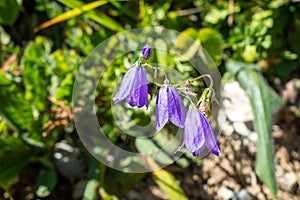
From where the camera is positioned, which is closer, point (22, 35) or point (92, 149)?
point (92, 149)

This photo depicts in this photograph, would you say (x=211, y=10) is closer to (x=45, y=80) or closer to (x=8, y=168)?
(x=45, y=80)

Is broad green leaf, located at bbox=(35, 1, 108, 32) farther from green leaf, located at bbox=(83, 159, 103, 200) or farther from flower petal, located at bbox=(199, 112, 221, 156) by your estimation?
flower petal, located at bbox=(199, 112, 221, 156)

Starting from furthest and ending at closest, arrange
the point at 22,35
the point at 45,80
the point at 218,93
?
the point at 22,35 < the point at 45,80 < the point at 218,93

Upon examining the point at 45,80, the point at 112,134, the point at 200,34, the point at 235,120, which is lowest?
the point at 235,120

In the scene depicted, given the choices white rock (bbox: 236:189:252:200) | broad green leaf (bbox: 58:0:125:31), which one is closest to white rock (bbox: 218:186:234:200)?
white rock (bbox: 236:189:252:200)

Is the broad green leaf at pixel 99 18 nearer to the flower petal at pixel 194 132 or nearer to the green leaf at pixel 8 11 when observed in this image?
the green leaf at pixel 8 11

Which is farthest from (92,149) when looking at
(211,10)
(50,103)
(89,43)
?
(211,10)

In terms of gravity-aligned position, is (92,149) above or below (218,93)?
below

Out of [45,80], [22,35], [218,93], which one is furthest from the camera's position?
[22,35]

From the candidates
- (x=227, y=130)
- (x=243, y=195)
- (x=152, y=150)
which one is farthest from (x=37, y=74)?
(x=243, y=195)

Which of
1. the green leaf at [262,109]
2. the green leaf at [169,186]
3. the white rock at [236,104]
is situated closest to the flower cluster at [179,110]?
the green leaf at [262,109]
